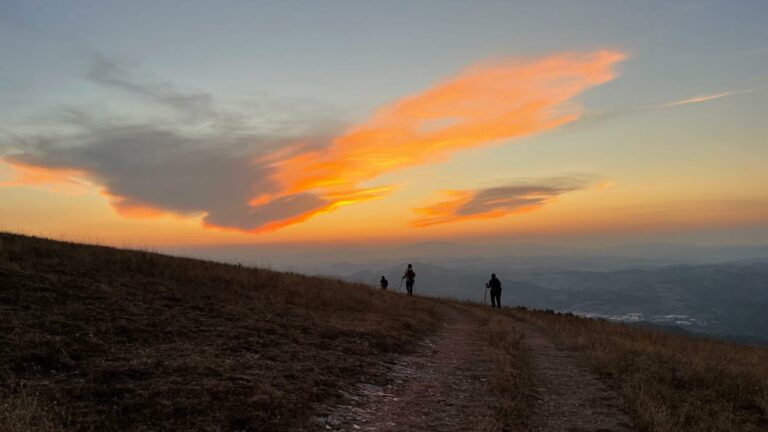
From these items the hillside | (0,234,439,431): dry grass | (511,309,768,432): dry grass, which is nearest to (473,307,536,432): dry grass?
the hillside

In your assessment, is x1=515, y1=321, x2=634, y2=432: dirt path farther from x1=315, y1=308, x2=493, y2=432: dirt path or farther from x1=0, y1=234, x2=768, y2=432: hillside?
x1=315, y1=308, x2=493, y2=432: dirt path

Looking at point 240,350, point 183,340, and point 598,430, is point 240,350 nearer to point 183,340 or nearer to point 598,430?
point 183,340

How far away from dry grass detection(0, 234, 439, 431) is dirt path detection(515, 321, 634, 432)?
4404 millimetres

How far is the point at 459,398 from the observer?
34.2 feet

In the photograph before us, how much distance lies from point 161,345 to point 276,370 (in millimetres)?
2864

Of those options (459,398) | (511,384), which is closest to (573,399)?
(511,384)

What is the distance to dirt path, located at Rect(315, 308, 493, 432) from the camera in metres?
8.47

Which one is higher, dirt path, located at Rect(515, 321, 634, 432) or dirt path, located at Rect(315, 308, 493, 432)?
dirt path, located at Rect(315, 308, 493, 432)

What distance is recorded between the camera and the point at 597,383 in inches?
496

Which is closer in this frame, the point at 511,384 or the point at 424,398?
the point at 424,398

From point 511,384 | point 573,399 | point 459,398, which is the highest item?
point 511,384

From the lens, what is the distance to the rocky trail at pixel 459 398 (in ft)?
28.3

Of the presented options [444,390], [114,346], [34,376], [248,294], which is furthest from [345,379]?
[248,294]

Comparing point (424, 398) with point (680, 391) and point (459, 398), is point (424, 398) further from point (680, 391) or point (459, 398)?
point (680, 391)
